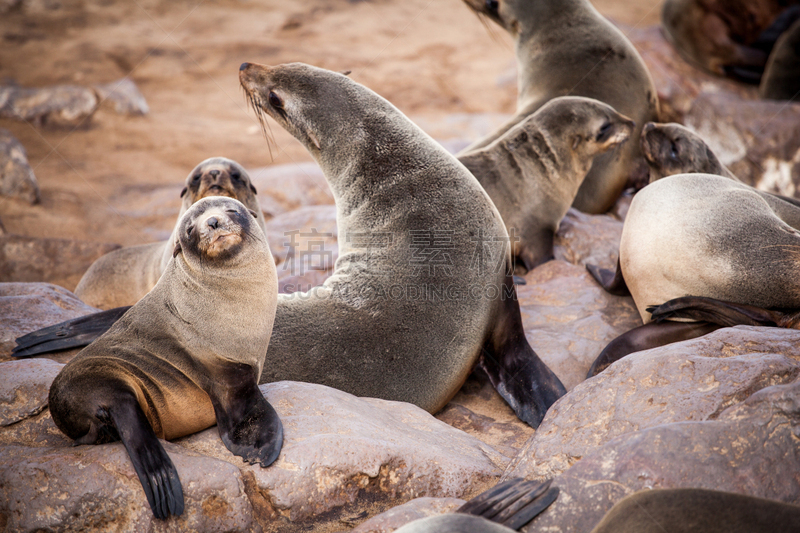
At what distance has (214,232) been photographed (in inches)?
110

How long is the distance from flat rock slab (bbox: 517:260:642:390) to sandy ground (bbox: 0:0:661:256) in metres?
4.44

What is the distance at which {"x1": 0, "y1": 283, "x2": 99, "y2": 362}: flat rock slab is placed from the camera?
140 inches

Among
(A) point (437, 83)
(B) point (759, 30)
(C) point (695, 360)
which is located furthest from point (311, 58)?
(C) point (695, 360)

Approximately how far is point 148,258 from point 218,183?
94 centimetres

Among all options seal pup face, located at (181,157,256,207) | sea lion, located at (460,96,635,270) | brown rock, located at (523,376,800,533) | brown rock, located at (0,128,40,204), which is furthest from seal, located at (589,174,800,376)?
brown rock, located at (0,128,40,204)

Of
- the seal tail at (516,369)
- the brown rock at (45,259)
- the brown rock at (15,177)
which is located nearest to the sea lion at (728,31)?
the seal tail at (516,369)

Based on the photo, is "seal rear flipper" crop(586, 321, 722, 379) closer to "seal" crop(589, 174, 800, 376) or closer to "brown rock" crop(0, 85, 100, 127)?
"seal" crop(589, 174, 800, 376)

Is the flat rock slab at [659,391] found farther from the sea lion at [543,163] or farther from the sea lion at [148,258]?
the sea lion at [148,258]

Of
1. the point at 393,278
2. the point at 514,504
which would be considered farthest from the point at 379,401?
the point at 514,504

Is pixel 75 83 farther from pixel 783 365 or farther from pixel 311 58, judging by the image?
pixel 783 365

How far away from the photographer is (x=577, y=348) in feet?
13.0

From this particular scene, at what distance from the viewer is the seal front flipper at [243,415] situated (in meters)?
2.63

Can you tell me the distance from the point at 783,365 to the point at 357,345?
193 cm

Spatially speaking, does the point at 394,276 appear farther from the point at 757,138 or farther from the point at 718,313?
the point at 757,138
